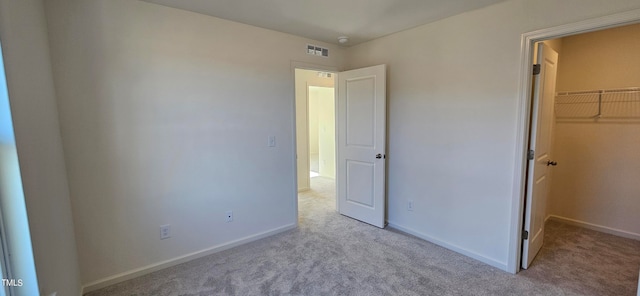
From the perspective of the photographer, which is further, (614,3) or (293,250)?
(293,250)

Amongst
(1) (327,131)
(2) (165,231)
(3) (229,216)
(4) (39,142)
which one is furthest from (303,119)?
(4) (39,142)

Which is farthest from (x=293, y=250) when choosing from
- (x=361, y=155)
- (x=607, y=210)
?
(x=607, y=210)

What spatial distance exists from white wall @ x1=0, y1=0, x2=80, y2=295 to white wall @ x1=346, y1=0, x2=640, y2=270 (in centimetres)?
301

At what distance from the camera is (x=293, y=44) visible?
3203mm

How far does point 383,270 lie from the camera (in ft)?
8.14

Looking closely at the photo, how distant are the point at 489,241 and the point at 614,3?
6.65 ft

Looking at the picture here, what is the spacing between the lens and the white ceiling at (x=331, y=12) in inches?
90.9

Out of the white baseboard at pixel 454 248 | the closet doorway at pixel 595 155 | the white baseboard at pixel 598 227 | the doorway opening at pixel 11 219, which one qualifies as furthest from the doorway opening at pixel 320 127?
the doorway opening at pixel 11 219

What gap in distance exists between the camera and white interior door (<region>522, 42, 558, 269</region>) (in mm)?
2314

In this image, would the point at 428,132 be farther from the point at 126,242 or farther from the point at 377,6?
the point at 126,242

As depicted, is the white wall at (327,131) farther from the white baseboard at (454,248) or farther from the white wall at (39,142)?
the white wall at (39,142)

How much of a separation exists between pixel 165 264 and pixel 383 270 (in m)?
2.00

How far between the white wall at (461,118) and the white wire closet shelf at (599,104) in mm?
1723

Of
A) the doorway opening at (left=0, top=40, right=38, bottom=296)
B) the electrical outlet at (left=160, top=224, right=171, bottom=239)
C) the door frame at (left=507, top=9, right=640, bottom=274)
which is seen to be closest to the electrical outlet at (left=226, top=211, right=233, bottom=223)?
the electrical outlet at (left=160, top=224, right=171, bottom=239)
